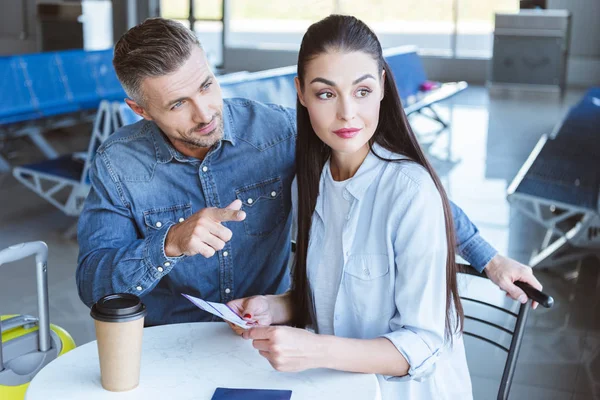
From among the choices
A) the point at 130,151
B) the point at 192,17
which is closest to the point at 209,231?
the point at 130,151

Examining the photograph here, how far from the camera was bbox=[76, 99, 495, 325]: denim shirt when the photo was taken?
189 centimetres

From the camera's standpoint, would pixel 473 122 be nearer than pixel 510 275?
No

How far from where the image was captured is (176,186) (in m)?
2.02

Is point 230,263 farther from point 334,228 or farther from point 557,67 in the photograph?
point 557,67

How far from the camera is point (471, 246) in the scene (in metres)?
1.90

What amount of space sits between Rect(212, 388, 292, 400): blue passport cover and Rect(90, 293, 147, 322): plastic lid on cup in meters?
0.22

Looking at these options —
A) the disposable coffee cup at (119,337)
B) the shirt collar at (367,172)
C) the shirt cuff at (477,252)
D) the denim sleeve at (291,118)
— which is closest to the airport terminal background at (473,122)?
the shirt cuff at (477,252)

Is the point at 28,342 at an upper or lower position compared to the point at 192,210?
lower

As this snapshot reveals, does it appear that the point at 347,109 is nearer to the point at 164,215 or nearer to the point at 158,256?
the point at 158,256

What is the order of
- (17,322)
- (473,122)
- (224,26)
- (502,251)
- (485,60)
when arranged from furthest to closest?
1. (224,26)
2. (485,60)
3. (473,122)
4. (502,251)
5. (17,322)

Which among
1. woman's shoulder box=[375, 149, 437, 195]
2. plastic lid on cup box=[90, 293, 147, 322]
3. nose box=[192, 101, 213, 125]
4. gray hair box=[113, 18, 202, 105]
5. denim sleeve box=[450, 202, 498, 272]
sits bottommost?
denim sleeve box=[450, 202, 498, 272]

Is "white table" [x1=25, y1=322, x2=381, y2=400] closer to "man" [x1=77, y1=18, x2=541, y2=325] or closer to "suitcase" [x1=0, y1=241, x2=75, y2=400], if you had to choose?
"man" [x1=77, y1=18, x2=541, y2=325]

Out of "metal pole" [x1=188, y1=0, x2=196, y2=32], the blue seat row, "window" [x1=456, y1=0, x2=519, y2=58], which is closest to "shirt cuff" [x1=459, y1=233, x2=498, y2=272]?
the blue seat row

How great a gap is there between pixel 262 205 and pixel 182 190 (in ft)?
0.72
